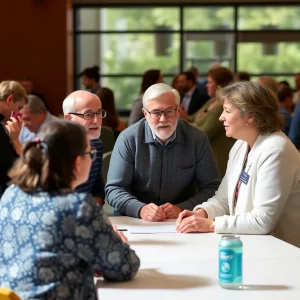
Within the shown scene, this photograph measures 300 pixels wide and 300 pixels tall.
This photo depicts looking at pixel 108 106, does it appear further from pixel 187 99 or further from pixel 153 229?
pixel 153 229

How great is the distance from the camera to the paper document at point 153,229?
152 inches

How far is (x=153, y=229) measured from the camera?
12.8 ft

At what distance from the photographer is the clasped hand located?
4137mm

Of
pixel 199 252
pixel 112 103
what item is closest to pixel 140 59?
pixel 112 103

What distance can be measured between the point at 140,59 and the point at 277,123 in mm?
10491

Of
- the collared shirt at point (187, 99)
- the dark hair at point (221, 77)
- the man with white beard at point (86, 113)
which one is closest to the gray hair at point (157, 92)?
the man with white beard at point (86, 113)

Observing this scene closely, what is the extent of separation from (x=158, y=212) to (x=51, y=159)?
5.65 feet

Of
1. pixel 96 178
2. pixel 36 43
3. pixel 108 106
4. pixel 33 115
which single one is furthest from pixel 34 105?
pixel 36 43

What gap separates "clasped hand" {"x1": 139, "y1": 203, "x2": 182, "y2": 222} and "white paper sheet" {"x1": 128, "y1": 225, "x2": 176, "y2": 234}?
16 cm

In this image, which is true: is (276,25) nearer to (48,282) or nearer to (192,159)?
(192,159)

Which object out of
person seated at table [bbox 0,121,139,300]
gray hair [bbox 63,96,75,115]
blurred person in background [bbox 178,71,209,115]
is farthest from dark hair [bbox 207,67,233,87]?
person seated at table [bbox 0,121,139,300]

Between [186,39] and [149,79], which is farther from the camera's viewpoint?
[186,39]

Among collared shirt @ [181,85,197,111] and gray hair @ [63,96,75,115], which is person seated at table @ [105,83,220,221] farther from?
collared shirt @ [181,85,197,111]

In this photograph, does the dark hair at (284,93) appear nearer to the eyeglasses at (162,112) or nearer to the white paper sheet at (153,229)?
the eyeglasses at (162,112)
